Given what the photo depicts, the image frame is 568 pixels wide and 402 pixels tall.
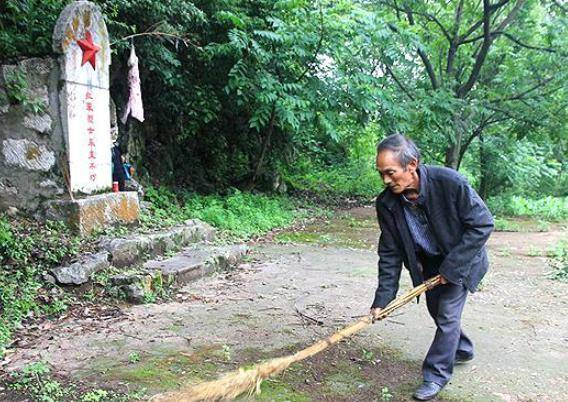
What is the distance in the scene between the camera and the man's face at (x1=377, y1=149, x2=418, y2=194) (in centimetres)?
287

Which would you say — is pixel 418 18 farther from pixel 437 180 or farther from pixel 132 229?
pixel 437 180

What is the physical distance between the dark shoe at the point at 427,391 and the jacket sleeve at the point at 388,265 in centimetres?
54

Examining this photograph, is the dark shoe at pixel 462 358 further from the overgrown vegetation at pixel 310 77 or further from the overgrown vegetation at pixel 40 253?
the overgrown vegetation at pixel 310 77

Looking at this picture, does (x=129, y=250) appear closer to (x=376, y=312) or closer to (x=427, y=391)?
(x=376, y=312)

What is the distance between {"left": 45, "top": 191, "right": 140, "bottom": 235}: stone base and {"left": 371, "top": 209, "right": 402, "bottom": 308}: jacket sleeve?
3706 mm

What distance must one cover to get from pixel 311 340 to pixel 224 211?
530 cm

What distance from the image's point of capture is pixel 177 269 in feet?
17.2

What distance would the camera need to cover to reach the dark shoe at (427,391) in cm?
285

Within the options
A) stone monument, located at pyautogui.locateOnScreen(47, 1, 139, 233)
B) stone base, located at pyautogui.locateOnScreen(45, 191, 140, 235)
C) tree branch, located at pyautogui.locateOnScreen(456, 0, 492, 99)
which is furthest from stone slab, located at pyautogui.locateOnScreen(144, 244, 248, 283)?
tree branch, located at pyautogui.locateOnScreen(456, 0, 492, 99)

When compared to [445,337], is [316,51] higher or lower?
higher

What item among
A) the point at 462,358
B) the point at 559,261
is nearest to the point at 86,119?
the point at 462,358

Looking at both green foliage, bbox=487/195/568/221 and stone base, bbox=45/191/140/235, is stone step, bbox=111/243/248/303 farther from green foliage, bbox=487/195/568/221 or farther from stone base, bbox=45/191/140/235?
green foliage, bbox=487/195/568/221

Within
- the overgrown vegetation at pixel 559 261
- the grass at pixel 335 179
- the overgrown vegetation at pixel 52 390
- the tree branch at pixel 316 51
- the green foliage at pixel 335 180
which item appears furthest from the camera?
the green foliage at pixel 335 180

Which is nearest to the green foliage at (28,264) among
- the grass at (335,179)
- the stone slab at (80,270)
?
the stone slab at (80,270)
